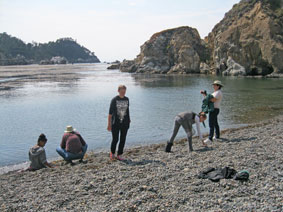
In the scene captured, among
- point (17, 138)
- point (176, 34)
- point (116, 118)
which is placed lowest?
point (17, 138)

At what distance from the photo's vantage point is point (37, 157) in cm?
1030

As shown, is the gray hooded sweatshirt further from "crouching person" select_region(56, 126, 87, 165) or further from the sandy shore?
"crouching person" select_region(56, 126, 87, 165)

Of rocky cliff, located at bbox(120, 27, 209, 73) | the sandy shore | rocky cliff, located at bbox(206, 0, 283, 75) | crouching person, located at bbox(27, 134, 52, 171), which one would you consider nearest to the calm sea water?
crouching person, located at bbox(27, 134, 52, 171)

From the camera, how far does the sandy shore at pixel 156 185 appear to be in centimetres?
618

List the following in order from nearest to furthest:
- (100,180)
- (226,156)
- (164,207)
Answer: (164,207), (100,180), (226,156)

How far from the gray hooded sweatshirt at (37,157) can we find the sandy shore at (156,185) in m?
0.47

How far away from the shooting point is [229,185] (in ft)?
22.8

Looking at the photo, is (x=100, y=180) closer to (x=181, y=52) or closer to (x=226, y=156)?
(x=226, y=156)

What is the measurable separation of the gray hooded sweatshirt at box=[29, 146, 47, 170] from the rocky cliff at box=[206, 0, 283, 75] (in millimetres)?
61167

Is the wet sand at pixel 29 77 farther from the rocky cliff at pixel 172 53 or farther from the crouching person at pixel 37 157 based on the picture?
the crouching person at pixel 37 157

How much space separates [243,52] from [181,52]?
79.4 ft

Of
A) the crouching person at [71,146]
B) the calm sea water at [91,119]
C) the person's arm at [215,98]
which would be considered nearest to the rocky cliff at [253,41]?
the calm sea water at [91,119]

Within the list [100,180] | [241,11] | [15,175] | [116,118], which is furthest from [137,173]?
[241,11]

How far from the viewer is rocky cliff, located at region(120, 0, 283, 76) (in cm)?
6538
